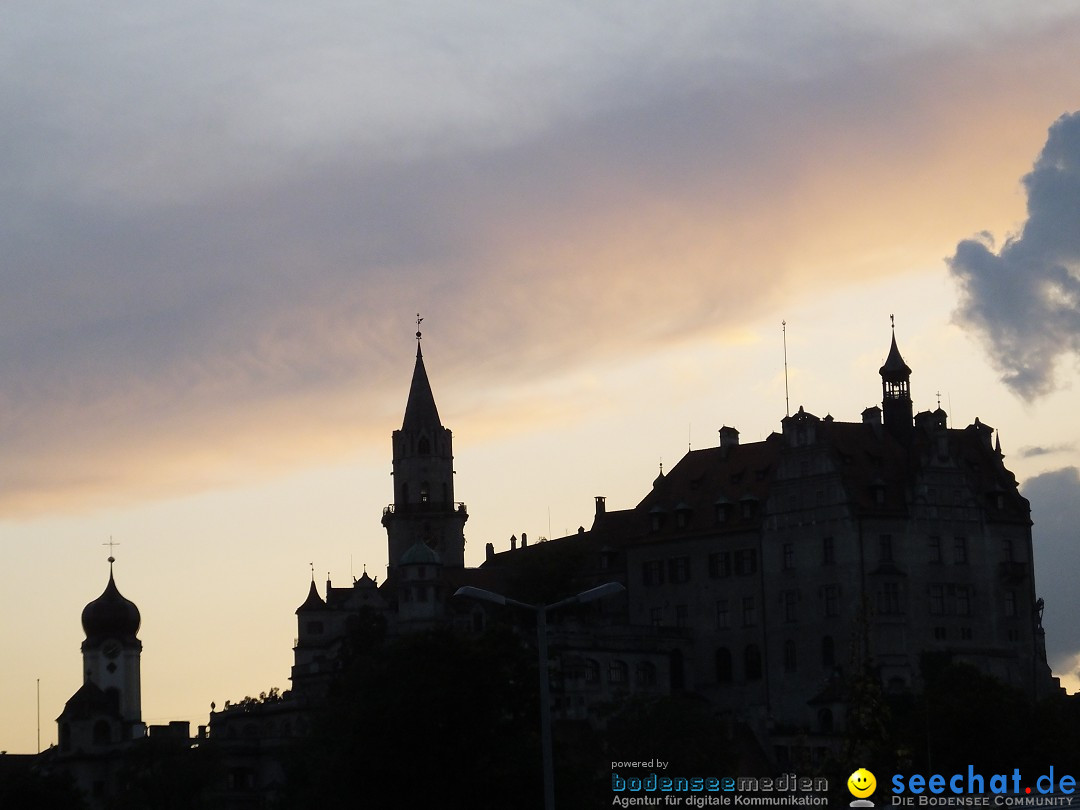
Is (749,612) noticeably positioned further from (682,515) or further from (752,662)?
(682,515)

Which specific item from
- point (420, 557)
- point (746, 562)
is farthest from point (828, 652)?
point (420, 557)

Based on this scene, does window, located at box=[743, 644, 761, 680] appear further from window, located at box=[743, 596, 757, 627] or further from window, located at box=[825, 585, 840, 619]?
window, located at box=[825, 585, 840, 619]

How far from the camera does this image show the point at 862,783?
2625 inches

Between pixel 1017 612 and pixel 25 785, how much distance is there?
72784 millimetres

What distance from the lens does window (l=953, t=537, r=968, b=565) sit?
17688 cm

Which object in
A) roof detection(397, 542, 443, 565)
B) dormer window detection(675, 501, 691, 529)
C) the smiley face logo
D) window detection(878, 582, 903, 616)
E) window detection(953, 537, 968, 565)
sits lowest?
the smiley face logo

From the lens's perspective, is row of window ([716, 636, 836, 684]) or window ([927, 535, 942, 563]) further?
window ([927, 535, 942, 563])

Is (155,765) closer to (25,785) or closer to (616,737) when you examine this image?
(25,785)

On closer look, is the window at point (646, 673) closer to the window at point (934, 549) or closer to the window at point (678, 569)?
the window at point (678, 569)

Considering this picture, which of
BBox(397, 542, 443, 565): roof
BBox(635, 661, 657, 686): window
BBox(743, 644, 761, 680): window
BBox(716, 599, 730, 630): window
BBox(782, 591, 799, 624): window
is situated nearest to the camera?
BBox(782, 591, 799, 624): window

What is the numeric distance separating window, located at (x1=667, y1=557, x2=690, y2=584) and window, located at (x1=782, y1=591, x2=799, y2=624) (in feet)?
34.9

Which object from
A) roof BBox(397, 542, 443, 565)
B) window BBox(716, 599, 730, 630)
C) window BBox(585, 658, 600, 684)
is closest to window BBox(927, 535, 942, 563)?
window BBox(716, 599, 730, 630)

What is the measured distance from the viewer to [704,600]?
184 metres

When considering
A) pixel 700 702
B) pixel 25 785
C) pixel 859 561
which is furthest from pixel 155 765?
pixel 859 561
